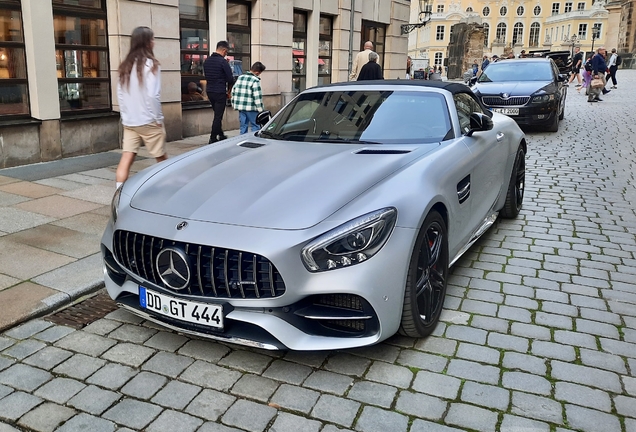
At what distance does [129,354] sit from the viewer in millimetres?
3402

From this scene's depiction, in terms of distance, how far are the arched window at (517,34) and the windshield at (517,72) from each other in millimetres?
114030

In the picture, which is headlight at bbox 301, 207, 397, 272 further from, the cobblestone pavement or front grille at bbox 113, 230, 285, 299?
the cobblestone pavement

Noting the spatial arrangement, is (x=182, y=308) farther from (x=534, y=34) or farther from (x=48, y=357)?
(x=534, y=34)

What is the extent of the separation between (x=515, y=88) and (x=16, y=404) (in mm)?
12385

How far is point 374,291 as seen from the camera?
3.03 m

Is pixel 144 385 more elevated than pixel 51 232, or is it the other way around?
Result: pixel 51 232

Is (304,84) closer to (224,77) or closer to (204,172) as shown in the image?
(224,77)

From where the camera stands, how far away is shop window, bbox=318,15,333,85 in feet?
56.5

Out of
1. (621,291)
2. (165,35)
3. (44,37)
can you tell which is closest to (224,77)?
(165,35)

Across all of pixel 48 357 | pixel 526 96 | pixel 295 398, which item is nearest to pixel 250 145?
pixel 48 357

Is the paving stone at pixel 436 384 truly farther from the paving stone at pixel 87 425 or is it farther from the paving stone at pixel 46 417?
the paving stone at pixel 46 417

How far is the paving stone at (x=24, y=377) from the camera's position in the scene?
121 inches

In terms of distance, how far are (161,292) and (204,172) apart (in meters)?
0.96

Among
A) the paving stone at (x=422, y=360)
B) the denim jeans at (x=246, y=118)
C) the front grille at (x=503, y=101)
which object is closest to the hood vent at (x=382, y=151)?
the paving stone at (x=422, y=360)
